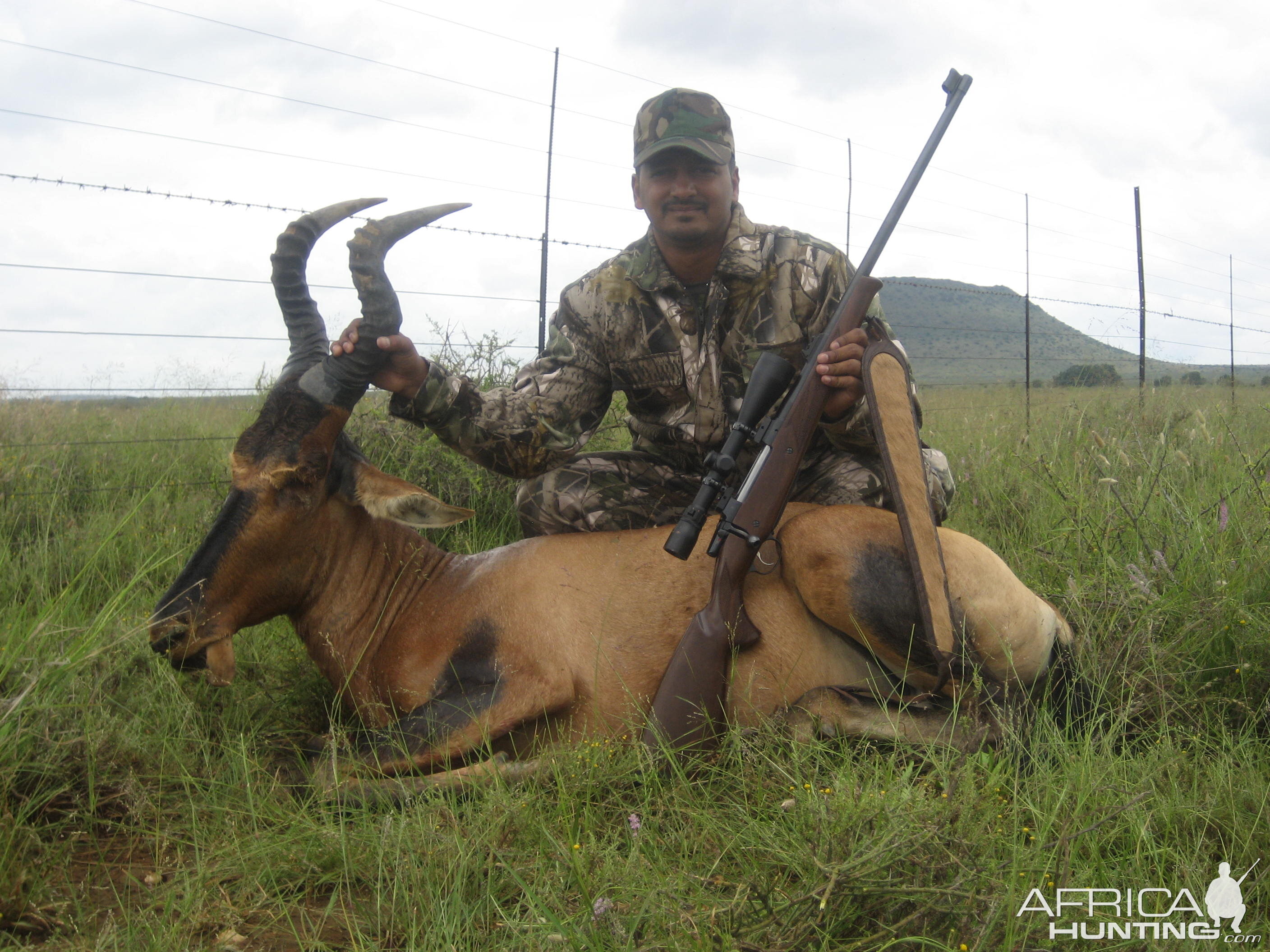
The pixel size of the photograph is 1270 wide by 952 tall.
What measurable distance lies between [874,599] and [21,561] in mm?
3925

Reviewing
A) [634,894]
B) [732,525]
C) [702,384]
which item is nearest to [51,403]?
[702,384]

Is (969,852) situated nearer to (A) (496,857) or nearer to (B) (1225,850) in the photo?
(B) (1225,850)

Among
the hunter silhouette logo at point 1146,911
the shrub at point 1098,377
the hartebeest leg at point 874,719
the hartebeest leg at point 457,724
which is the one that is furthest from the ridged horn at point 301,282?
the shrub at point 1098,377

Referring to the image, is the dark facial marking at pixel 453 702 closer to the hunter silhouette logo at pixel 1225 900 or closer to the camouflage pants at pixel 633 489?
the camouflage pants at pixel 633 489

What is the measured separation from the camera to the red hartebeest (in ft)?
10.6

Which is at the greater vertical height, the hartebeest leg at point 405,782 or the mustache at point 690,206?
the mustache at point 690,206

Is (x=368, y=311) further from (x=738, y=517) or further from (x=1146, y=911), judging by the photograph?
(x=1146, y=911)

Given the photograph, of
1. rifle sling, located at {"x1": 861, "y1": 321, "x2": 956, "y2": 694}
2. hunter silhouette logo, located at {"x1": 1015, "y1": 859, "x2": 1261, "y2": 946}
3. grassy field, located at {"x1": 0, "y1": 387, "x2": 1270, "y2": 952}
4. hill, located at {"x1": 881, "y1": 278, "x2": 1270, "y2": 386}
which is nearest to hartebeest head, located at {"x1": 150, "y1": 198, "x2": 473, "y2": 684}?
grassy field, located at {"x1": 0, "y1": 387, "x2": 1270, "y2": 952}

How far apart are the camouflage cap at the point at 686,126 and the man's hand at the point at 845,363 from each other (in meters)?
1.13

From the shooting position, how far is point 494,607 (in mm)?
3500

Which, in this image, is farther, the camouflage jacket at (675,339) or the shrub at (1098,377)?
the shrub at (1098,377)

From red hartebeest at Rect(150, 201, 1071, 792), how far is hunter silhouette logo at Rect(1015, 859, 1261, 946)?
92 cm

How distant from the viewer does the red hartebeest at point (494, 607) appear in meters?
3.23

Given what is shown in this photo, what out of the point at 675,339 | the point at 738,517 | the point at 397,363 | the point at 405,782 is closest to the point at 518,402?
the point at 397,363
